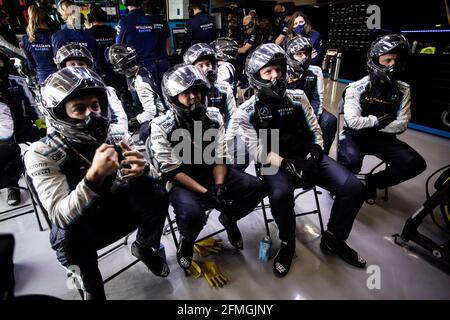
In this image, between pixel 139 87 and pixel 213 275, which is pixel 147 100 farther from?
pixel 213 275

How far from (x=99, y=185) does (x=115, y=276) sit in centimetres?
83

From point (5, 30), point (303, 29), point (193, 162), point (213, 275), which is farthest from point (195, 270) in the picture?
point (5, 30)

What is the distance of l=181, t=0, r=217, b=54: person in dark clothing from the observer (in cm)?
430

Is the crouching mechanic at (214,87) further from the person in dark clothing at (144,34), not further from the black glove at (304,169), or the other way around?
the person in dark clothing at (144,34)

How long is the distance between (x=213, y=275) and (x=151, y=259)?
424mm

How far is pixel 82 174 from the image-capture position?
140 cm

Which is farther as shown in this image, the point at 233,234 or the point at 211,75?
the point at 211,75

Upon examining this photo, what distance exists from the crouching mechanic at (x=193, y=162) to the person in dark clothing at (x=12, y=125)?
3.89 feet

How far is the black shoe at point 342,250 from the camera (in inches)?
71.3

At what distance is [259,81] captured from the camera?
1936 mm

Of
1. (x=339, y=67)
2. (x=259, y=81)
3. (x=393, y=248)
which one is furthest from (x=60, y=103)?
(x=339, y=67)

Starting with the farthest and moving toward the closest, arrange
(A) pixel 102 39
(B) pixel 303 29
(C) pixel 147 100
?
(A) pixel 102 39
(B) pixel 303 29
(C) pixel 147 100
